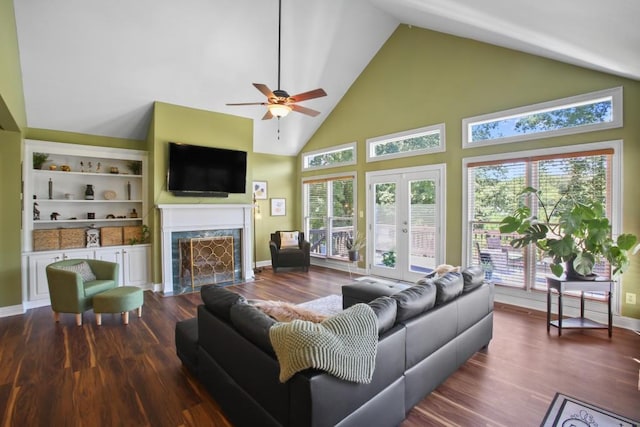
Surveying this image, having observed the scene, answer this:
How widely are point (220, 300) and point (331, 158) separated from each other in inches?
211

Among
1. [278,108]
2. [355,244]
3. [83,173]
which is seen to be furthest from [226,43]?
[355,244]

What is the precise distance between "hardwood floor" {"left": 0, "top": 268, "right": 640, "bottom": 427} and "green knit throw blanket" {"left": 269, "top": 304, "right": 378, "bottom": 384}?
87cm

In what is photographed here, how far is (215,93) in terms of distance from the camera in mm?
5359

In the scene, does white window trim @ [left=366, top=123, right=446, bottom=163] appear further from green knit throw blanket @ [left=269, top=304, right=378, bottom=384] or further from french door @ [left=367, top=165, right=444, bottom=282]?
green knit throw blanket @ [left=269, top=304, right=378, bottom=384]

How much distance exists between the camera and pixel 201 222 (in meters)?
5.55

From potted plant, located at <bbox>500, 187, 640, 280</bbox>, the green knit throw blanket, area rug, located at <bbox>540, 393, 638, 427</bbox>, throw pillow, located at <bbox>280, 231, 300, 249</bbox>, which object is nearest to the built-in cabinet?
throw pillow, located at <bbox>280, 231, 300, 249</bbox>

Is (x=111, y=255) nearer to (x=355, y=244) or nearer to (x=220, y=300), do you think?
(x=220, y=300)

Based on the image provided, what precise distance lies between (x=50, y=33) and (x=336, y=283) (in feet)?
18.1

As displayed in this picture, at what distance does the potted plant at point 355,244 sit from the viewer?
6.19 m

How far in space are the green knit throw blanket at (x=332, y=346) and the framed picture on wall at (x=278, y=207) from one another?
19.7 ft

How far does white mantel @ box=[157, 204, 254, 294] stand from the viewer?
5168mm

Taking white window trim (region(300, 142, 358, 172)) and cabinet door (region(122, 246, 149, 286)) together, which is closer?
cabinet door (region(122, 246, 149, 286))

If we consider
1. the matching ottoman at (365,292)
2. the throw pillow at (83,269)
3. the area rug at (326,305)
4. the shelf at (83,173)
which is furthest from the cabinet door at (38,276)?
the matching ottoman at (365,292)

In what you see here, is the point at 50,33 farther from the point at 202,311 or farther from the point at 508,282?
the point at 508,282
